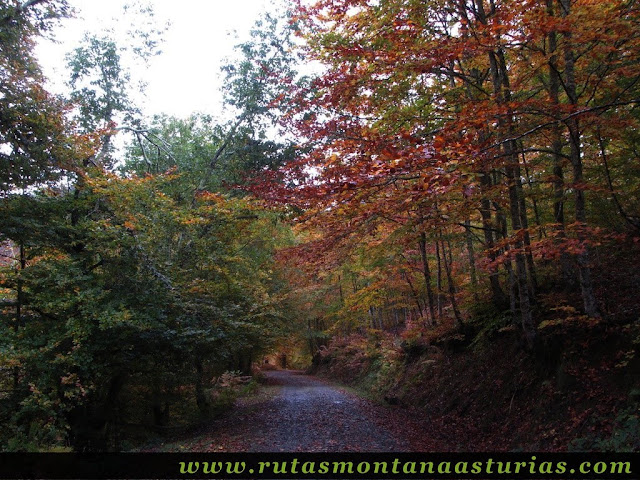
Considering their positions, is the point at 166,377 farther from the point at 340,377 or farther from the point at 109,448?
the point at 340,377

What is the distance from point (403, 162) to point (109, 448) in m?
10.9

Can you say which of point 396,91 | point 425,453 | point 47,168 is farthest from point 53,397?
point 396,91

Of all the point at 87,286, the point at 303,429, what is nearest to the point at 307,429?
the point at 303,429

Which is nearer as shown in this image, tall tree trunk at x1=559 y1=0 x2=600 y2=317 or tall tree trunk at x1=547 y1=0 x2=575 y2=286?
tall tree trunk at x1=559 y1=0 x2=600 y2=317

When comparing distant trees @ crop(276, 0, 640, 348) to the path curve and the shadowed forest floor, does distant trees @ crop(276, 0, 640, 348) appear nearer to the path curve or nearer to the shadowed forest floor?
the shadowed forest floor

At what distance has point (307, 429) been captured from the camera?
9.55 metres

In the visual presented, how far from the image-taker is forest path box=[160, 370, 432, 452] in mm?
8008

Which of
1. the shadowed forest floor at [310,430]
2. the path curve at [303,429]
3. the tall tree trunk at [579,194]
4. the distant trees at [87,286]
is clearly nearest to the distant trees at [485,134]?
the tall tree trunk at [579,194]

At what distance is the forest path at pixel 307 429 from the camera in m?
8.01

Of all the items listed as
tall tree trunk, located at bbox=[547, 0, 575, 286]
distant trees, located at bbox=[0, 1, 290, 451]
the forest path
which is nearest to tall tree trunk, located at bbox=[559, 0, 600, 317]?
tall tree trunk, located at bbox=[547, 0, 575, 286]

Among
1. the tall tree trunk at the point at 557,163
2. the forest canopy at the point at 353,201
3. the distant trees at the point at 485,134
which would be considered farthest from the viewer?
the tall tree trunk at the point at 557,163

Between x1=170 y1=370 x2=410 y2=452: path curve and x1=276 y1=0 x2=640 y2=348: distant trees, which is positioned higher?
x1=276 y1=0 x2=640 y2=348: distant trees

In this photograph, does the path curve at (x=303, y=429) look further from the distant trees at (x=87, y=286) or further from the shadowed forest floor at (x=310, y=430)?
the distant trees at (x=87, y=286)

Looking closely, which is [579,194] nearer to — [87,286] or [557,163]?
[557,163]
